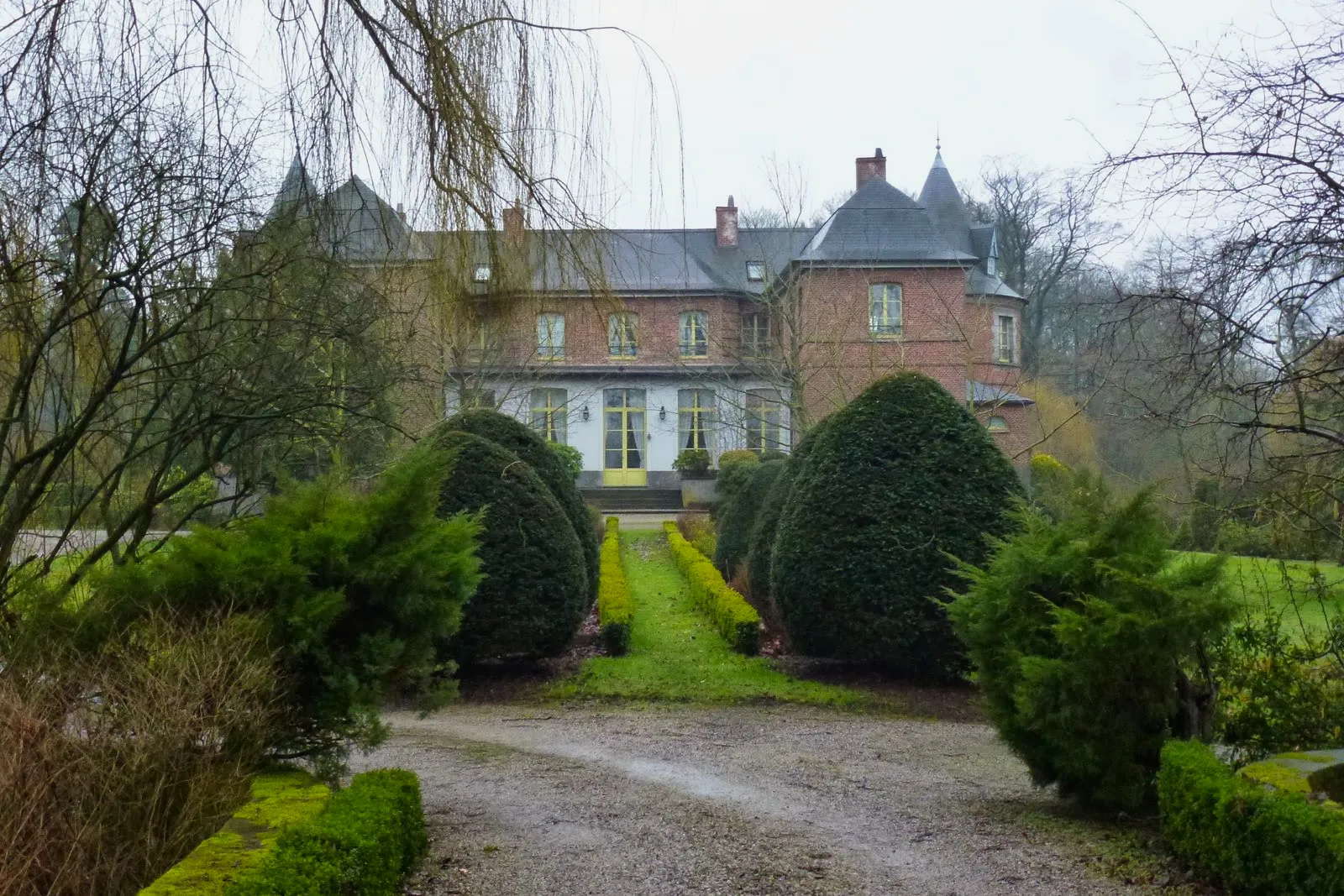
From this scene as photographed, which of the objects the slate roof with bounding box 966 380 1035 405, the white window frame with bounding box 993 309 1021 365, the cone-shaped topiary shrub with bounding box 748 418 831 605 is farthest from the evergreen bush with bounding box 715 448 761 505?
the white window frame with bounding box 993 309 1021 365

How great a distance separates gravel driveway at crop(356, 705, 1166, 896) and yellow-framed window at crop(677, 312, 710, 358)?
2004 cm

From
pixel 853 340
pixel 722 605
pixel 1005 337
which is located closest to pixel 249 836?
pixel 722 605

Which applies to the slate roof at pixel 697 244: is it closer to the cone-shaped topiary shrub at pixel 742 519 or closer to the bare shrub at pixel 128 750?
the bare shrub at pixel 128 750

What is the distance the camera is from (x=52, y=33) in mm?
3666

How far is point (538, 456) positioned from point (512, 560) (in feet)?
6.71

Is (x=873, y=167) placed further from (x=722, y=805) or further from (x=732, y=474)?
(x=722, y=805)

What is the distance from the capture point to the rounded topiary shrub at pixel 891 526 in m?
10.1

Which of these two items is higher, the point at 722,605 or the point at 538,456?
the point at 538,456

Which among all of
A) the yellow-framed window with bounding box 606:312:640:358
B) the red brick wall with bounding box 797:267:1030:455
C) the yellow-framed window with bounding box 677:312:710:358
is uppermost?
the yellow-framed window with bounding box 677:312:710:358

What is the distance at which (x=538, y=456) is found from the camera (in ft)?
40.9

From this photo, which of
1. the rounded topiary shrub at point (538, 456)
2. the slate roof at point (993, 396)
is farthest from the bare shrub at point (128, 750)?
the slate roof at point (993, 396)

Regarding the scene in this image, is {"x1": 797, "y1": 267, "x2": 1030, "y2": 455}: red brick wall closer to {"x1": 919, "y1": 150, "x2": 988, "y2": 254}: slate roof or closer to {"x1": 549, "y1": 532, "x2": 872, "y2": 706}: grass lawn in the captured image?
{"x1": 919, "y1": 150, "x2": 988, "y2": 254}: slate roof

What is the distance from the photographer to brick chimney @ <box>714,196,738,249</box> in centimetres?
3644

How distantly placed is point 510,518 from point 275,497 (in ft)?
16.9
